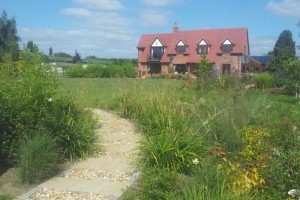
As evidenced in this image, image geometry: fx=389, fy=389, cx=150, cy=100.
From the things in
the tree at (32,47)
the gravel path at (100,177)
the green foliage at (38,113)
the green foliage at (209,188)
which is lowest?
the gravel path at (100,177)

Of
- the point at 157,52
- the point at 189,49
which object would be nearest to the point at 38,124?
the point at 189,49

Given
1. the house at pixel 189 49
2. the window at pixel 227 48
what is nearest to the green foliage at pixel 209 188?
the house at pixel 189 49

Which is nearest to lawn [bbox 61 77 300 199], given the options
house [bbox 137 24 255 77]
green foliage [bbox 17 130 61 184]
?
green foliage [bbox 17 130 61 184]

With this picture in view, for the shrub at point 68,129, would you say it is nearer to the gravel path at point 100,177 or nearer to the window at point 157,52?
the gravel path at point 100,177

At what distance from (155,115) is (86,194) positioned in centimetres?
296

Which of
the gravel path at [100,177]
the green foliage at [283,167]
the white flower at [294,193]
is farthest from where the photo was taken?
the gravel path at [100,177]

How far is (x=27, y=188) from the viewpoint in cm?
511

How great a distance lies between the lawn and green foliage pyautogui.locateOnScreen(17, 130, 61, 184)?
1298 mm

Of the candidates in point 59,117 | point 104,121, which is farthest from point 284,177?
point 104,121

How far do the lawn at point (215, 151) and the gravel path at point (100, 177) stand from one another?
286mm

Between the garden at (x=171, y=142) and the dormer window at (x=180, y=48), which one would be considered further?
the dormer window at (x=180, y=48)

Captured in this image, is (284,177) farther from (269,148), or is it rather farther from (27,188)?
(27,188)

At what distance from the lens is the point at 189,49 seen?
47.9 m

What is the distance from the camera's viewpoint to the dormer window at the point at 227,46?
151 ft
